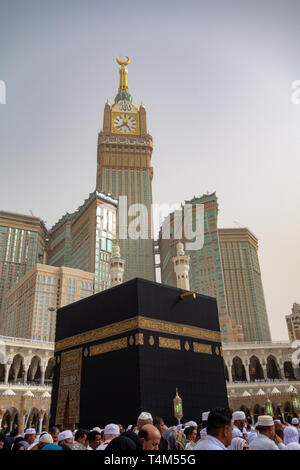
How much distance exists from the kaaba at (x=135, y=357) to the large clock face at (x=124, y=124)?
2493 inches

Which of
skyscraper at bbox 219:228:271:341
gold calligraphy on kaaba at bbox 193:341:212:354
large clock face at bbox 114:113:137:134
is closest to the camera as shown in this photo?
gold calligraphy on kaaba at bbox 193:341:212:354

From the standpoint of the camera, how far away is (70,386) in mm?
12125

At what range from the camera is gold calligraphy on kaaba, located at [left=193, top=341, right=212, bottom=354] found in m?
12.3

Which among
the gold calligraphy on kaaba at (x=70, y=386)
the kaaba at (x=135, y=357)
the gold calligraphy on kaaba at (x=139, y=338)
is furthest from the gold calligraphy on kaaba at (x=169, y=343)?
the gold calligraphy on kaaba at (x=70, y=386)

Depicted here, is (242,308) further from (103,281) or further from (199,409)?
(199,409)

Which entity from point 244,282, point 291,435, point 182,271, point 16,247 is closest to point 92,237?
point 16,247

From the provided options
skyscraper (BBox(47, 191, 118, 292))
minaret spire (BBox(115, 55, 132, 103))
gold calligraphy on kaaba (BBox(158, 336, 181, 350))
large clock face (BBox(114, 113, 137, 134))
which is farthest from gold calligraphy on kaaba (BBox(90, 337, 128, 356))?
minaret spire (BBox(115, 55, 132, 103))

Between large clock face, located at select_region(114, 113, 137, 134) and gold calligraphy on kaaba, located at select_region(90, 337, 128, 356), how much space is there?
212 ft

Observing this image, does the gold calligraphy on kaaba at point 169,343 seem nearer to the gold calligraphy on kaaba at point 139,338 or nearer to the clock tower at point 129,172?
the gold calligraphy on kaaba at point 139,338

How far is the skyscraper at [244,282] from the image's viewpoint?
211 feet

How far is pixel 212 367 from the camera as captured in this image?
12367mm

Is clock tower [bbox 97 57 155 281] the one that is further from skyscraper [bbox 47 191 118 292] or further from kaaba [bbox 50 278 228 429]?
kaaba [bbox 50 278 228 429]

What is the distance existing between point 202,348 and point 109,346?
2.88 m
